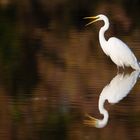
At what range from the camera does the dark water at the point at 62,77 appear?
16.4 feet

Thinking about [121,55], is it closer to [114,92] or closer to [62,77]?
[62,77]

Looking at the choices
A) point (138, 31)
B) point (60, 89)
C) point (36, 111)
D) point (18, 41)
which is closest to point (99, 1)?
point (138, 31)

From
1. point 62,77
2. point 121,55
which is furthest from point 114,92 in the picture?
point 121,55

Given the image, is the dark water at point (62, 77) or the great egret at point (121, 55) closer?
the dark water at point (62, 77)

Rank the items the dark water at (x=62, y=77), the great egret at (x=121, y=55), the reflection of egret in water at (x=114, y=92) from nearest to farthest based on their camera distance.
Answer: the dark water at (x=62, y=77) < the reflection of egret in water at (x=114, y=92) < the great egret at (x=121, y=55)

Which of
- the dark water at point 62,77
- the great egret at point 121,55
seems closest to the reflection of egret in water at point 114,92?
the dark water at point 62,77

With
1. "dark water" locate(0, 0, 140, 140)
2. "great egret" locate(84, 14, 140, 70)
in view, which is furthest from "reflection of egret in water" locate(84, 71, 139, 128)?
"great egret" locate(84, 14, 140, 70)

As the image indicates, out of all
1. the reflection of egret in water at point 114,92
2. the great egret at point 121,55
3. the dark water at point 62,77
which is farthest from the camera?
the great egret at point 121,55

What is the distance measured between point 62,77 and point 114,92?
27.1 inches

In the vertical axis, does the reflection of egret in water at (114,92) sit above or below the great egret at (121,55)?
below

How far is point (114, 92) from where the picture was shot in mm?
5770

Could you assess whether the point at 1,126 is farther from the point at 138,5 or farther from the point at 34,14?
the point at 138,5

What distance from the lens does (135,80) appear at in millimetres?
6164

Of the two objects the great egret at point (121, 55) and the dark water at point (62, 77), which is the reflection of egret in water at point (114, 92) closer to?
the dark water at point (62, 77)
